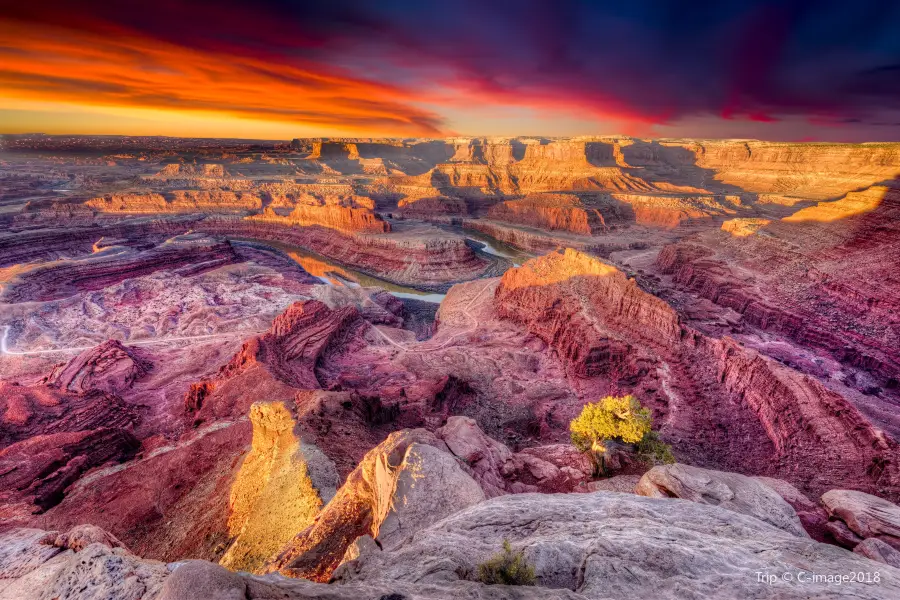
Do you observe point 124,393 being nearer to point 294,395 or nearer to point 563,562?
point 294,395

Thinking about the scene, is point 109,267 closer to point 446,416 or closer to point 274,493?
point 446,416

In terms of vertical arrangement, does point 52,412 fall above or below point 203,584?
below

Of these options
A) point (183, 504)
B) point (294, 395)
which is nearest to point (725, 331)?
point (294, 395)

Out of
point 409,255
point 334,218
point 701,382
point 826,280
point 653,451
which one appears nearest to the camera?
point 653,451

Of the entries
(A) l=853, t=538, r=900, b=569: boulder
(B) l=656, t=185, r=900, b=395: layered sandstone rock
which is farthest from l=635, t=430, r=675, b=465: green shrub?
(B) l=656, t=185, r=900, b=395: layered sandstone rock

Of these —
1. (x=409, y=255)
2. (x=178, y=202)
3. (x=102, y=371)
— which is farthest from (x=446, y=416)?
(x=178, y=202)

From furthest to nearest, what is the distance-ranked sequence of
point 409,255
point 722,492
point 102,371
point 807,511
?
point 409,255 → point 102,371 → point 807,511 → point 722,492
